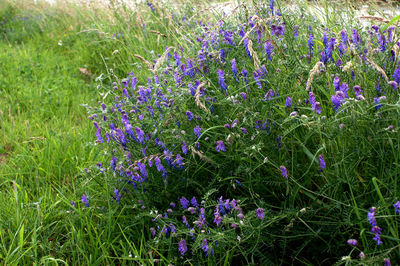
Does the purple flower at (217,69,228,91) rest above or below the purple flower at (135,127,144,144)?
above

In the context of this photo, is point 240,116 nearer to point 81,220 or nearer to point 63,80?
point 81,220

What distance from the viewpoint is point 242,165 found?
6.34 feet

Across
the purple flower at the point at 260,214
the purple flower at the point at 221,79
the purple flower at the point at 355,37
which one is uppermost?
the purple flower at the point at 355,37

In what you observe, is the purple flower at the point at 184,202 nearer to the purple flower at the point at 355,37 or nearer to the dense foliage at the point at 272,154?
the dense foliage at the point at 272,154

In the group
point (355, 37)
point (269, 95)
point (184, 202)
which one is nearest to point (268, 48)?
point (269, 95)

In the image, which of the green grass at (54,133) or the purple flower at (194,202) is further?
the green grass at (54,133)

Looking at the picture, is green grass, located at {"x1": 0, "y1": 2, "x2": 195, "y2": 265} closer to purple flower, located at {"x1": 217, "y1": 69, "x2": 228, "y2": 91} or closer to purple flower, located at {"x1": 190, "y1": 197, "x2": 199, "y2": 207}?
purple flower, located at {"x1": 190, "y1": 197, "x2": 199, "y2": 207}

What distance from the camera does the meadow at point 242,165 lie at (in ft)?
5.55

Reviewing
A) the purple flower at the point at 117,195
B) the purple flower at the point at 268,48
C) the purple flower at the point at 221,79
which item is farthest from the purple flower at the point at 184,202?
the purple flower at the point at 268,48

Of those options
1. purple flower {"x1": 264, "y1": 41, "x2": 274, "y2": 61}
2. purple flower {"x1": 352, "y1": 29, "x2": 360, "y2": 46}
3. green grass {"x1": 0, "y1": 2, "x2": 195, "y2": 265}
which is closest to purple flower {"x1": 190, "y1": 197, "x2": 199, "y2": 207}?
green grass {"x1": 0, "y1": 2, "x2": 195, "y2": 265}

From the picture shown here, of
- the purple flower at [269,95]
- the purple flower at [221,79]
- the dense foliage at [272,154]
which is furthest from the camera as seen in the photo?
the purple flower at [221,79]

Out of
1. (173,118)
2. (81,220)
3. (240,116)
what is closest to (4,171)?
(81,220)

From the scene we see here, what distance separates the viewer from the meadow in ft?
5.55

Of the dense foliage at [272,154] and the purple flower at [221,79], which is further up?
the purple flower at [221,79]
